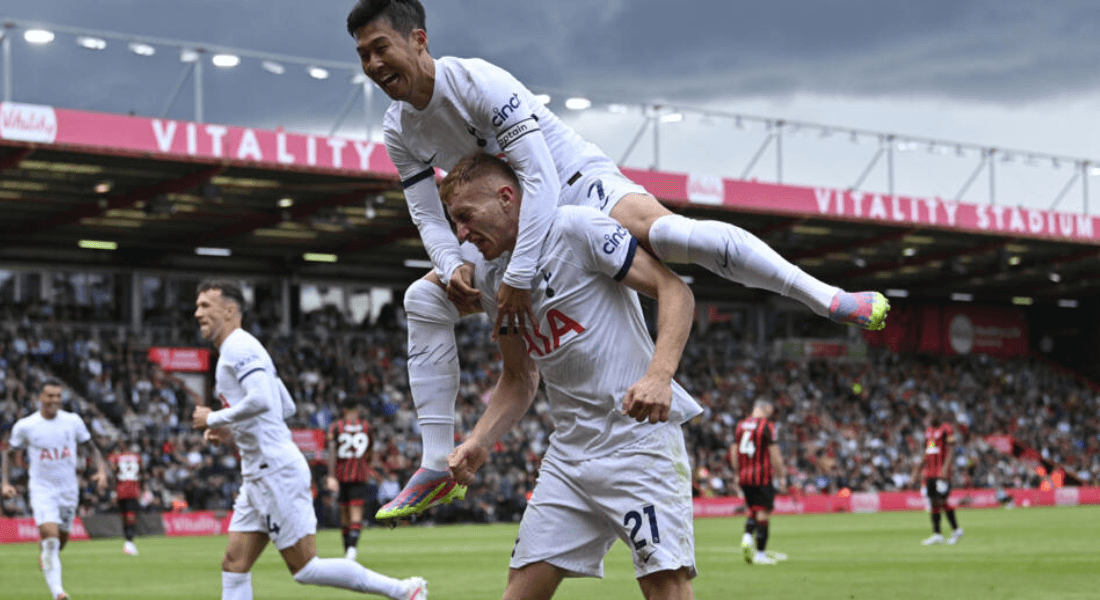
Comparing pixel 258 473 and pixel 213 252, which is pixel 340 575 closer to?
pixel 258 473

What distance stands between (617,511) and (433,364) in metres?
1.20

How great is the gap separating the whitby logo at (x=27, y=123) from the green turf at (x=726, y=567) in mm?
7691

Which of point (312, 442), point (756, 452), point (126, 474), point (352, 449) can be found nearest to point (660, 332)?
point (756, 452)

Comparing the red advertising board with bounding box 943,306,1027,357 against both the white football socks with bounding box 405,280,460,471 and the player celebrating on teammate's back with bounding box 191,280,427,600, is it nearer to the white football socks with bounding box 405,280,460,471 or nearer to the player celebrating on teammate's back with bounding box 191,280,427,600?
the player celebrating on teammate's back with bounding box 191,280,427,600

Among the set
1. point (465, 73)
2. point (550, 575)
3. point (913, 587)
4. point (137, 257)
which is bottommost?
point (913, 587)

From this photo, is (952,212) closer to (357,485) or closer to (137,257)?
(137,257)

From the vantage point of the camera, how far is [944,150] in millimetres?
40938

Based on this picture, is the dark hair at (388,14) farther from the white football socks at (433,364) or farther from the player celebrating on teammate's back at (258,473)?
the player celebrating on teammate's back at (258,473)

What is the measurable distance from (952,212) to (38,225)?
997 inches

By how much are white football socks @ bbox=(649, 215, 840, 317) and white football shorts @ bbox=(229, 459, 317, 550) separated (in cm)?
470

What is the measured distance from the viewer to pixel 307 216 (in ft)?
118

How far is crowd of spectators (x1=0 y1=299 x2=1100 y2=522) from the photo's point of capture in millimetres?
33375

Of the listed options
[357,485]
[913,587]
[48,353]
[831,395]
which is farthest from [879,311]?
[831,395]

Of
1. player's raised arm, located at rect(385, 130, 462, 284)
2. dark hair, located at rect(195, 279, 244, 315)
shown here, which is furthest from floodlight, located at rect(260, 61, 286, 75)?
player's raised arm, located at rect(385, 130, 462, 284)
